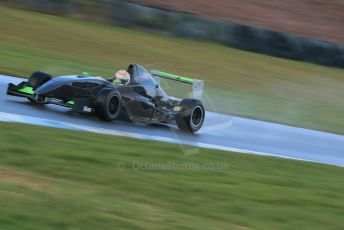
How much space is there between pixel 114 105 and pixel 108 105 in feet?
0.62

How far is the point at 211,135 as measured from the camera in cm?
1086

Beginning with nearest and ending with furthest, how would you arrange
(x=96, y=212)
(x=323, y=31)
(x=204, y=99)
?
(x=96, y=212)
(x=204, y=99)
(x=323, y=31)

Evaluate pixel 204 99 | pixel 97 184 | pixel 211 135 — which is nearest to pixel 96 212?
pixel 97 184

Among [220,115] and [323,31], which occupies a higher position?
[323,31]

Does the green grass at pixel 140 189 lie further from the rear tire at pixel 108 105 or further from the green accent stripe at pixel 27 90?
the green accent stripe at pixel 27 90

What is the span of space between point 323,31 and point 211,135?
1641cm

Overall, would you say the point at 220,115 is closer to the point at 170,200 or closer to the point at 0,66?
the point at 0,66

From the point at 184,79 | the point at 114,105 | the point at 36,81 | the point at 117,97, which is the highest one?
the point at 184,79

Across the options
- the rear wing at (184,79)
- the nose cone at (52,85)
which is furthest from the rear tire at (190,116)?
the nose cone at (52,85)

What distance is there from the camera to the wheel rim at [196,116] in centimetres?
1063

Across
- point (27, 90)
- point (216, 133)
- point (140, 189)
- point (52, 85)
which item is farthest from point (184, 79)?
point (140, 189)

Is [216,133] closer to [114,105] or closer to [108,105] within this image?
[114,105]

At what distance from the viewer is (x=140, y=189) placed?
21.0 feet

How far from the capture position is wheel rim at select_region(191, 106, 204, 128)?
34.9ft
